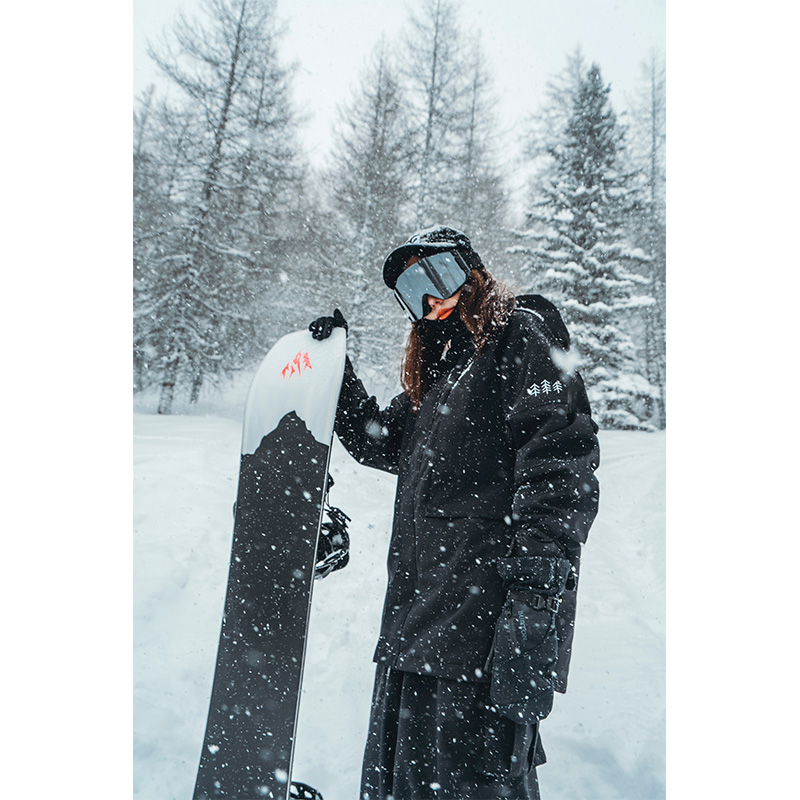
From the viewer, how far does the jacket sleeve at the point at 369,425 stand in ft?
6.27

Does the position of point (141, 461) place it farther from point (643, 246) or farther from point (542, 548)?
point (643, 246)

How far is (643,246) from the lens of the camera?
10344 millimetres

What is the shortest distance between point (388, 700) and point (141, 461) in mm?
4874

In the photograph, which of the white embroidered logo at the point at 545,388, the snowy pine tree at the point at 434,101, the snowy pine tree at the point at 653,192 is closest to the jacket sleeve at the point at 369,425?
the white embroidered logo at the point at 545,388

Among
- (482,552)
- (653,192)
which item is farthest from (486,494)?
(653,192)

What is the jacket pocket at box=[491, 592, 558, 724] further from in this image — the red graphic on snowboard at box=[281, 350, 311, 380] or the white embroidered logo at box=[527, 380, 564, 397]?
the red graphic on snowboard at box=[281, 350, 311, 380]

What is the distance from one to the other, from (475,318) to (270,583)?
109cm

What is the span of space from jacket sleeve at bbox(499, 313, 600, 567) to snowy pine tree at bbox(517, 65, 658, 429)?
27.2 feet

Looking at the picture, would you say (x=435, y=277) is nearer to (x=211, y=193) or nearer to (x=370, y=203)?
(x=370, y=203)

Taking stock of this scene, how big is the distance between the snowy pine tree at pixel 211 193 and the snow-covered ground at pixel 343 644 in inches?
103

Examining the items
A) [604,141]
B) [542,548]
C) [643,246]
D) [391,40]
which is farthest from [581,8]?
[542,548]

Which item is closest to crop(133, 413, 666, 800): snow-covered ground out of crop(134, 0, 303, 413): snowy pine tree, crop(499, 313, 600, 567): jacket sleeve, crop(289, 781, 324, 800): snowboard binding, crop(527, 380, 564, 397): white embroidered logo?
crop(289, 781, 324, 800): snowboard binding

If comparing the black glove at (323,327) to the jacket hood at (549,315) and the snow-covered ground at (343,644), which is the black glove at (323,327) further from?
the snow-covered ground at (343,644)

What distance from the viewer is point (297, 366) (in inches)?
82.8
